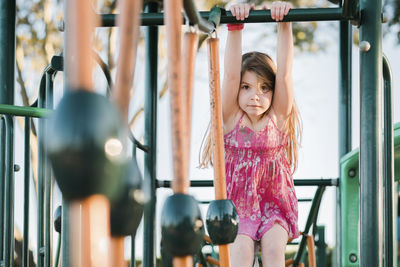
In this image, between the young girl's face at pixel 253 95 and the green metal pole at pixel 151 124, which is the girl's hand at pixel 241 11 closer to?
the young girl's face at pixel 253 95

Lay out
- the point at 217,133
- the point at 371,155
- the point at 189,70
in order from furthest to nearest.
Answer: the point at 371,155 < the point at 217,133 < the point at 189,70

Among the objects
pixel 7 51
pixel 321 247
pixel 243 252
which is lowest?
pixel 321 247

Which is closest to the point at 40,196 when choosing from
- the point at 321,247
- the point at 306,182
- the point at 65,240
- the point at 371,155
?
the point at 65,240

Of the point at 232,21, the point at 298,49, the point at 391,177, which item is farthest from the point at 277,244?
the point at 298,49

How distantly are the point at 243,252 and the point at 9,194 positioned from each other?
3.20ft

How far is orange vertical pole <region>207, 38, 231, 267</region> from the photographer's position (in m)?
1.11

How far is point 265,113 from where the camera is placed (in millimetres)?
2682

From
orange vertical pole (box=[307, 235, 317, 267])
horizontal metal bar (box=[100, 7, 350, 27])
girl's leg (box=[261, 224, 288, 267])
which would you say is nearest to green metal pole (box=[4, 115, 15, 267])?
horizontal metal bar (box=[100, 7, 350, 27])

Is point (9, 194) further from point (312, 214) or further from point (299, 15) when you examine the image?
point (312, 214)

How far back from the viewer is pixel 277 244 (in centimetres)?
248

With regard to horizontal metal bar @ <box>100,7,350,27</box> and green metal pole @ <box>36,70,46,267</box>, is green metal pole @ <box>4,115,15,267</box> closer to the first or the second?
green metal pole @ <box>36,70,46,267</box>

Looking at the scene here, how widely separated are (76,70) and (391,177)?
5.98ft

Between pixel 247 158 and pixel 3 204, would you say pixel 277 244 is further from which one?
pixel 3 204

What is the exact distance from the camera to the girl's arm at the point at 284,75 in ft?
8.25
